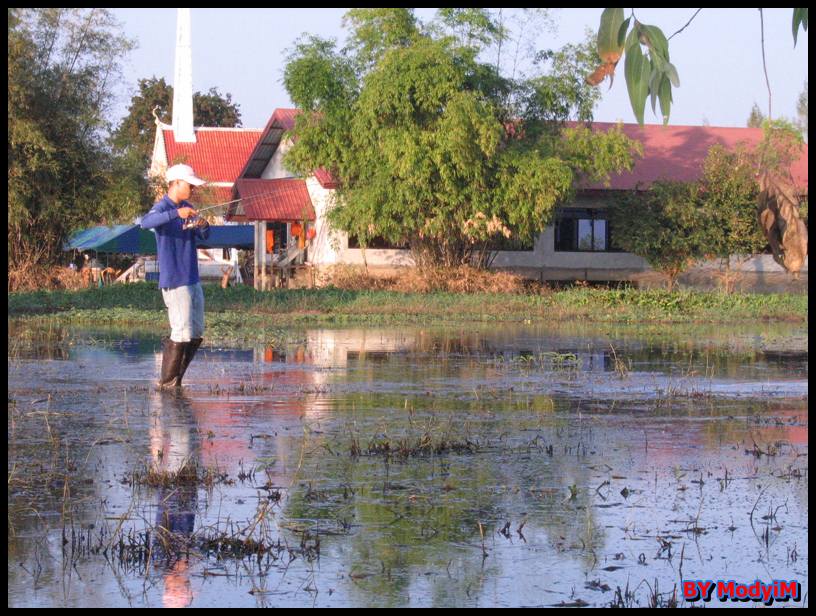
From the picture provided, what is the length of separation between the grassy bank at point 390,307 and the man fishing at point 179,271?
9223 millimetres

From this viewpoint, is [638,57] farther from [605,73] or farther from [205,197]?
[205,197]

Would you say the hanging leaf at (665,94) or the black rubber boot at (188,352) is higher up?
the hanging leaf at (665,94)

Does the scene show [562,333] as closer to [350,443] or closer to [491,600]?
[350,443]

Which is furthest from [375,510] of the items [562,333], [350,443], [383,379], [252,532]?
[562,333]

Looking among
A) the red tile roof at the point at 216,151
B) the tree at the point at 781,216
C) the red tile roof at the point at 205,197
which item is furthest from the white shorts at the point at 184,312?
the red tile roof at the point at 216,151

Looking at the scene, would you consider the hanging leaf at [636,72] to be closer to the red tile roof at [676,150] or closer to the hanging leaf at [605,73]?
the hanging leaf at [605,73]

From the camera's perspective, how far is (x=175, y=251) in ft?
38.9

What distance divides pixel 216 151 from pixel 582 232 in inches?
924

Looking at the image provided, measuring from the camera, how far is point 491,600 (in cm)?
494

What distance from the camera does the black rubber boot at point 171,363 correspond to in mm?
11648

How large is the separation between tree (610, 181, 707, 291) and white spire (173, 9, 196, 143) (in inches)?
1026

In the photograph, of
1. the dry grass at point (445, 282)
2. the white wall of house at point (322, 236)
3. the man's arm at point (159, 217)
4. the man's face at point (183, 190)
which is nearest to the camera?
the man's arm at point (159, 217)

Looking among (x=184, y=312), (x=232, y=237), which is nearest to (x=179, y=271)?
(x=184, y=312)

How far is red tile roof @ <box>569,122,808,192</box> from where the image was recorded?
38469 millimetres
